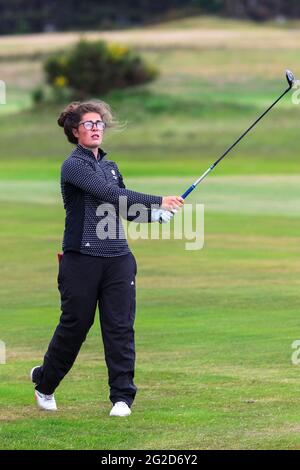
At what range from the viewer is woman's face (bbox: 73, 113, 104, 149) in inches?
365

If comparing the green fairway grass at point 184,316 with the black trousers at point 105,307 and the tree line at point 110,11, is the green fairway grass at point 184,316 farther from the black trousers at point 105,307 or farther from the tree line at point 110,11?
the tree line at point 110,11

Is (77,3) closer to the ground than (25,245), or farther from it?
farther from it

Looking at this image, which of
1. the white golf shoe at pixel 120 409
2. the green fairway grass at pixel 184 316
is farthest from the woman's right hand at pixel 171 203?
the white golf shoe at pixel 120 409

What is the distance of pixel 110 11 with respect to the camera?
4865 inches

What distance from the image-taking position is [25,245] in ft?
73.6

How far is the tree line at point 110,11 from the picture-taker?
395 feet

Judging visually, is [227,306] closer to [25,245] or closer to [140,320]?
[140,320]

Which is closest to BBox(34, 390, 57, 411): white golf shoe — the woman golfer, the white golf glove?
the woman golfer

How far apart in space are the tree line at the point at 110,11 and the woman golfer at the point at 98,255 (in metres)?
110

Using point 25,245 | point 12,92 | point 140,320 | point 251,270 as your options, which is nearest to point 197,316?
point 140,320

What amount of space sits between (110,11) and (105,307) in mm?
116015

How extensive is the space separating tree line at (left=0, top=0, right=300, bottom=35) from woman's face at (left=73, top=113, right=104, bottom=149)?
10978 cm

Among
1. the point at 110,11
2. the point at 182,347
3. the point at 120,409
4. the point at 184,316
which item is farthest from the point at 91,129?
the point at 110,11
